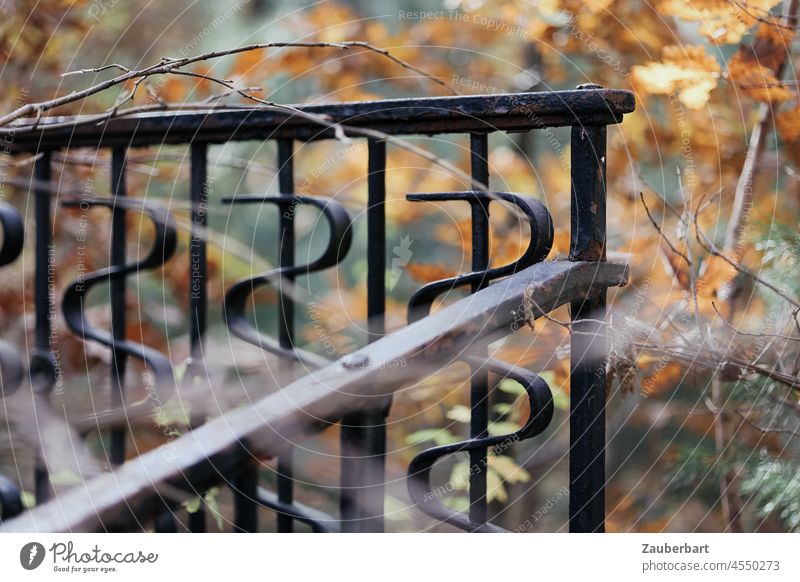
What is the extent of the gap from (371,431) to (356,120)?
1.10 ft

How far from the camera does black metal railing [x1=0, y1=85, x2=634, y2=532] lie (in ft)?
1.94

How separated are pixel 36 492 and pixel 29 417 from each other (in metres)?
0.10

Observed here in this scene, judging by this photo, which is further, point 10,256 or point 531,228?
point 10,256

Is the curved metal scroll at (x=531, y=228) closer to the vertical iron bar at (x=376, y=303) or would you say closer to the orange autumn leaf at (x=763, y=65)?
the vertical iron bar at (x=376, y=303)

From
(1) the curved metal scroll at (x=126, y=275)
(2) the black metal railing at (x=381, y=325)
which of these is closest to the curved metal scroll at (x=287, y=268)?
(2) the black metal railing at (x=381, y=325)

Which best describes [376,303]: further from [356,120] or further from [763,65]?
[763,65]

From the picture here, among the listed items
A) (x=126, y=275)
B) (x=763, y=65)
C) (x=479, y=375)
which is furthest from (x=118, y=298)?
(x=763, y=65)

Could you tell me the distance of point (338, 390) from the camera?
1.93 ft

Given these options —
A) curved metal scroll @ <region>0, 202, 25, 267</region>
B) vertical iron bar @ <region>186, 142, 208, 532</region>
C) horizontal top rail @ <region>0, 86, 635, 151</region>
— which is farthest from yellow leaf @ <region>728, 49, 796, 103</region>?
curved metal scroll @ <region>0, 202, 25, 267</region>

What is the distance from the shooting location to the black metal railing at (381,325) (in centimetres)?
59

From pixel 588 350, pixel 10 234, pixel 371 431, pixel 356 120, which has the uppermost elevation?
pixel 356 120

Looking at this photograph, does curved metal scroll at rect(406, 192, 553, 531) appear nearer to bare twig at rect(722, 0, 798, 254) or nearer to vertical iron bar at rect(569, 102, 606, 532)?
vertical iron bar at rect(569, 102, 606, 532)
